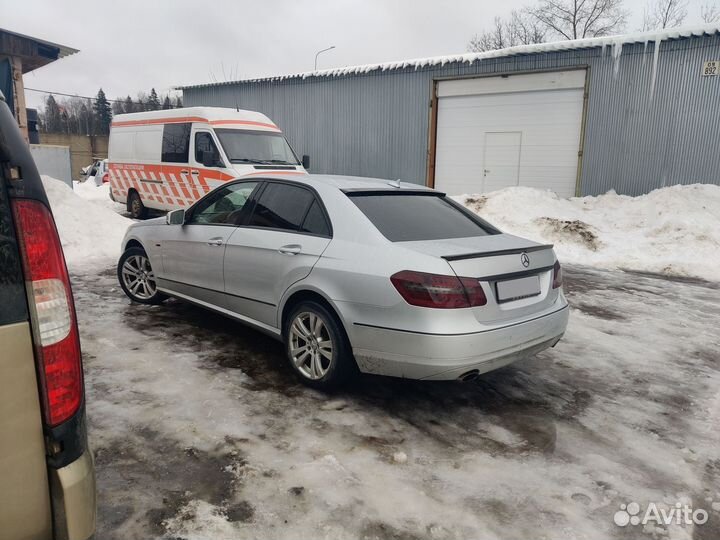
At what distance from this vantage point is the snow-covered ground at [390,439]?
2508mm

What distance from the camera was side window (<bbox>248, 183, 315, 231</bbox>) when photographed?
4.13 metres

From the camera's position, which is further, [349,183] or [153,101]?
[153,101]

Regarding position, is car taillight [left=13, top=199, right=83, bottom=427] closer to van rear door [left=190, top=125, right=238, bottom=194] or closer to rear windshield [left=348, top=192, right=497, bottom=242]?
rear windshield [left=348, top=192, right=497, bottom=242]

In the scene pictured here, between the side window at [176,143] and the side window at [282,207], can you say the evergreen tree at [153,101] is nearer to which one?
the side window at [176,143]

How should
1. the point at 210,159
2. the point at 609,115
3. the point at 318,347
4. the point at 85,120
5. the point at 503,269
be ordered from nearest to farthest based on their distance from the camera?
the point at 503,269, the point at 318,347, the point at 210,159, the point at 609,115, the point at 85,120

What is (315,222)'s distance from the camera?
397cm

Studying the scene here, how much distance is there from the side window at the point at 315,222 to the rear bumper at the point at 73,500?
2.46 metres

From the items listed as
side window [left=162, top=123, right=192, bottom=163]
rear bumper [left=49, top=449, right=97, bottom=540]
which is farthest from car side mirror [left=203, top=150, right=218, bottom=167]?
rear bumper [left=49, top=449, right=97, bottom=540]

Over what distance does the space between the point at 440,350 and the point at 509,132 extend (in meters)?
14.1

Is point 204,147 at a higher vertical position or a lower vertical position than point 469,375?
higher

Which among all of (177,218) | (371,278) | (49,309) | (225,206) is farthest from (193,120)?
(49,309)

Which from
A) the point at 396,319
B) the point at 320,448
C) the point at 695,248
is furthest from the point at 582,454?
the point at 695,248

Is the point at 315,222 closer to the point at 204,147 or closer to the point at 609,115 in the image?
the point at 204,147

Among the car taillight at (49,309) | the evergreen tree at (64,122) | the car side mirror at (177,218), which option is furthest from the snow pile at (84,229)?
the evergreen tree at (64,122)
